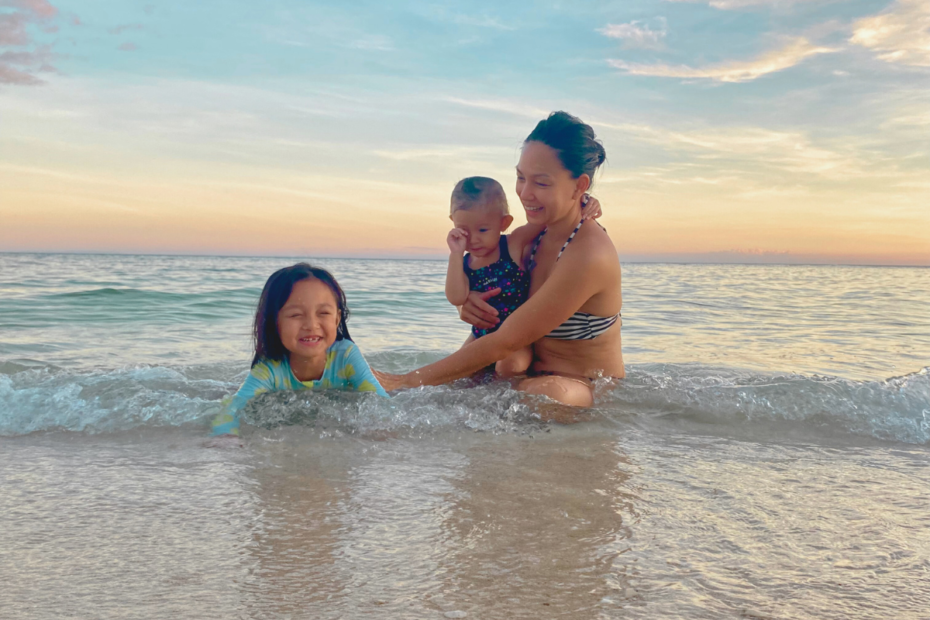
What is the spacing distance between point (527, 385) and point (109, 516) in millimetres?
2285

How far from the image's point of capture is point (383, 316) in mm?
11047

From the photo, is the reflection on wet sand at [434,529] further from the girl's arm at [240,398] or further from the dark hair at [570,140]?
the dark hair at [570,140]

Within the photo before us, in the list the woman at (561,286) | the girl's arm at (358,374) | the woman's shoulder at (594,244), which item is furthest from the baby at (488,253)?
the girl's arm at (358,374)

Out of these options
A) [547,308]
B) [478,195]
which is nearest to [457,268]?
[478,195]

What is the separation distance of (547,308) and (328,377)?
1.29 meters

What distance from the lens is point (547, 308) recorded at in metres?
3.92

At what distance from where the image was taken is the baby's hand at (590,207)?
13.7 ft

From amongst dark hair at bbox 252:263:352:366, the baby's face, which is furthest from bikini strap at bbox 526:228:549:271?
dark hair at bbox 252:263:352:366

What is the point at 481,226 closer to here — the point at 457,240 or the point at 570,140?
the point at 457,240

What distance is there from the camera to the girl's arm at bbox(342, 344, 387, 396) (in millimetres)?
3932

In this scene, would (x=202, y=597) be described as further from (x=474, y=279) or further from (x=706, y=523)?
(x=474, y=279)

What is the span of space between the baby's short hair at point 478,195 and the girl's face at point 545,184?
11.6 inches

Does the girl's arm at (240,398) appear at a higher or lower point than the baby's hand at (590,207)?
lower

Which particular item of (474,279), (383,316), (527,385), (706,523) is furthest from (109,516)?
(383,316)
